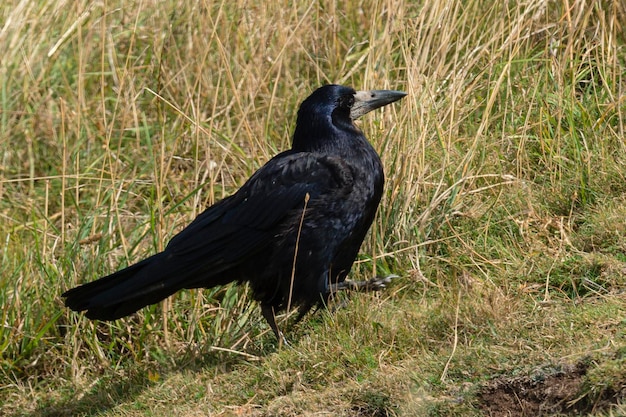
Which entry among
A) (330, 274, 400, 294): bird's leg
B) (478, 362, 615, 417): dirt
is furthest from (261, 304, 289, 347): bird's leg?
(478, 362, 615, 417): dirt

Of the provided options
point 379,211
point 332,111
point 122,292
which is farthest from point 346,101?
point 122,292

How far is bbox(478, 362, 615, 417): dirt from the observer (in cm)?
339

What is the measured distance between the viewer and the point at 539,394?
11.4 ft

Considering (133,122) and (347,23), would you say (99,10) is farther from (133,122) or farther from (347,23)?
(347,23)

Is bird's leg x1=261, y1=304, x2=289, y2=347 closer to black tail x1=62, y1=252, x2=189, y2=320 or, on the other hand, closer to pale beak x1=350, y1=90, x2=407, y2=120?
black tail x1=62, y1=252, x2=189, y2=320

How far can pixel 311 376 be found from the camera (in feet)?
13.2

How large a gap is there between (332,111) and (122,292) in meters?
1.29

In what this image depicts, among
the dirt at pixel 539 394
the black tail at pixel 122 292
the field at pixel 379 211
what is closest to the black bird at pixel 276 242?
the black tail at pixel 122 292

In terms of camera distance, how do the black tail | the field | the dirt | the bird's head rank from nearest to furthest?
the dirt, the field, the black tail, the bird's head

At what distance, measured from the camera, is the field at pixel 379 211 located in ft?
12.7

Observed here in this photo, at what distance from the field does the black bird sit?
0.21 meters

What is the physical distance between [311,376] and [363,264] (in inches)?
40.1

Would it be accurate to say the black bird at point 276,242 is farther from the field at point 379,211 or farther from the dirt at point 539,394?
the dirt at point 539,394

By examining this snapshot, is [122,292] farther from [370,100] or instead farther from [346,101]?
[370,100]
